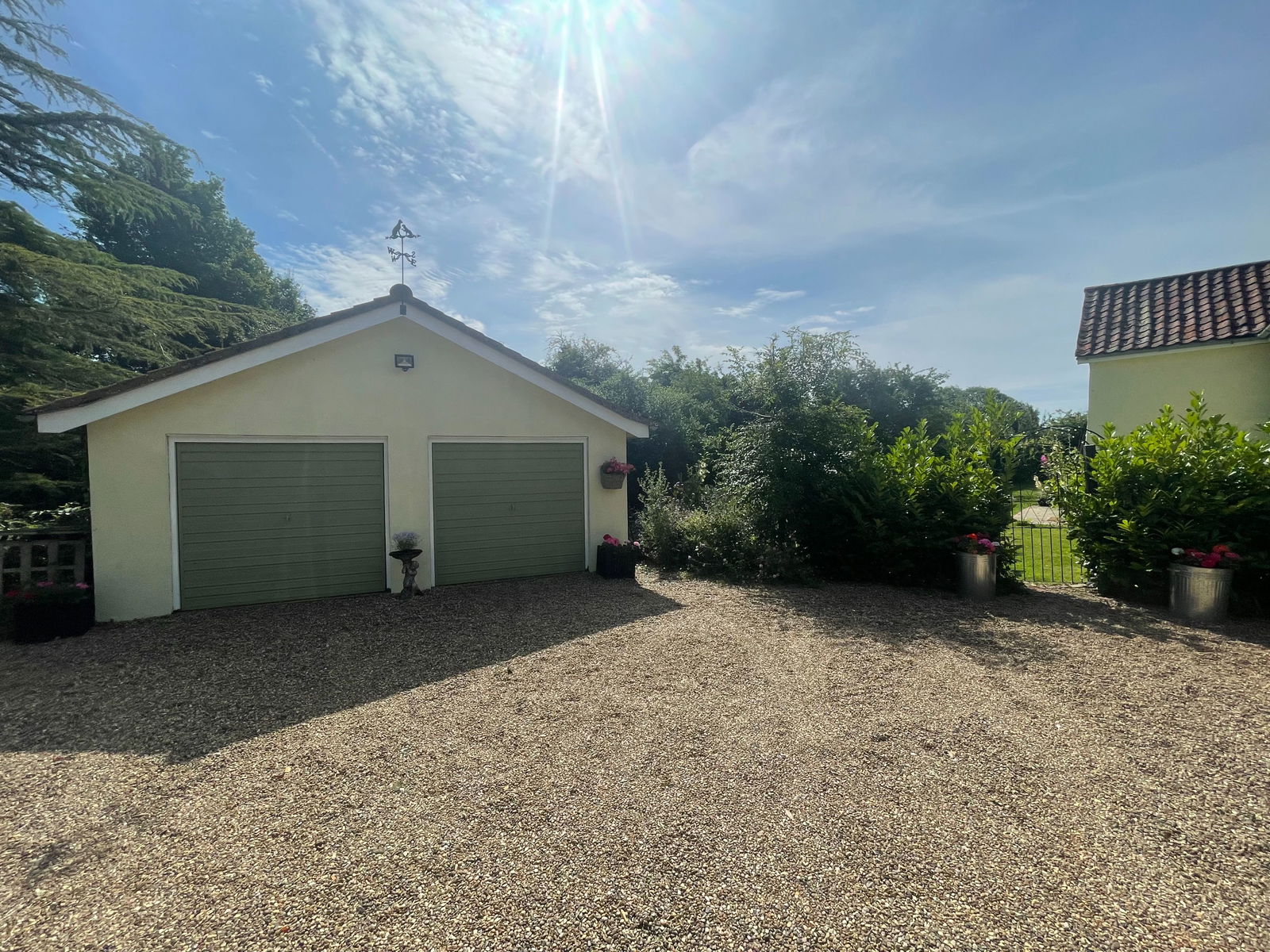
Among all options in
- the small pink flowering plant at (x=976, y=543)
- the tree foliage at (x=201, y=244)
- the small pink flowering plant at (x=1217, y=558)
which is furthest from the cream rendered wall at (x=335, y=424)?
the tree foliage at (x=201, y=244)

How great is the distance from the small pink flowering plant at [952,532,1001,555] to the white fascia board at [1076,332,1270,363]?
303 inches

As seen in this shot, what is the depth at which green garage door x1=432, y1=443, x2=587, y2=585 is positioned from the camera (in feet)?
26.4

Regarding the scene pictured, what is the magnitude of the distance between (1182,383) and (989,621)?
953 centimetres

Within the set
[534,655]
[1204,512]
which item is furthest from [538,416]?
[1204,512]

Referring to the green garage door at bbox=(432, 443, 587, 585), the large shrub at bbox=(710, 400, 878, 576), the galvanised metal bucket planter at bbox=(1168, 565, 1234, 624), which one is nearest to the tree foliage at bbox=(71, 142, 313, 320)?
the green garage door at bbox=(432, 443, 587, 585)

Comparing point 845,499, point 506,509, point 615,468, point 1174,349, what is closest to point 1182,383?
point 1174,349

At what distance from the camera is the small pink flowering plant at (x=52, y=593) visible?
562 centimetres

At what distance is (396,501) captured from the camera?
7625mm

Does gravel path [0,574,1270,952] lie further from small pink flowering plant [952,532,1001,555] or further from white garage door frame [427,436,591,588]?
white garage door frame [427,436,591,588]

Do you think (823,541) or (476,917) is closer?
(476,917)

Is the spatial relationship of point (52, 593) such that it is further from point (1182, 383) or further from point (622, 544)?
point (1182, 383)

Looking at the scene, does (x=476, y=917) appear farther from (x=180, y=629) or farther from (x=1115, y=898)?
(x=180, y=629)

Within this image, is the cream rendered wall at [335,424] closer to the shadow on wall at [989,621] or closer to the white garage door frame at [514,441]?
the white garage door frame at [514,441]

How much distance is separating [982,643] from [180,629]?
28.4 ft
